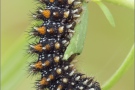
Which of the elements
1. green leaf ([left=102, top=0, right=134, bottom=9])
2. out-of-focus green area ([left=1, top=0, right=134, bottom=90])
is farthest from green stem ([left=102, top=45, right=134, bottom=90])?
out-of-focus green area ([left=1, top=0, right=134, bottom=90])

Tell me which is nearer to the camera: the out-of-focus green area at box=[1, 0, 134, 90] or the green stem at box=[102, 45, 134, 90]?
the green stem at box=[102, 45, 134, 90]

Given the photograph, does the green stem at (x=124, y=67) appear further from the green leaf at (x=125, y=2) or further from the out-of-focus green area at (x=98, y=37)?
the out-of-focus green area at (x=98, y=37)

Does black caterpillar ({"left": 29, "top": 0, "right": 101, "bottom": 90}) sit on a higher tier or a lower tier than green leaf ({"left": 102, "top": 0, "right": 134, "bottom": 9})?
lower

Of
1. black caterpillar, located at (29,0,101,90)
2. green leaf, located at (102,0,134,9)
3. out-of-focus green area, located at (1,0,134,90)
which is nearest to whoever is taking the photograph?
green leaf, located at (102,0,134,9)

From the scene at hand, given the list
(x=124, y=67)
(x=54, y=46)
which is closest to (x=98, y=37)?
(x=54, y=46)

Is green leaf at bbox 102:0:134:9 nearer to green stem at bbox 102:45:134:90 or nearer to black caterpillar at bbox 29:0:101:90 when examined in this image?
green stem at bbox 102:45:134:90

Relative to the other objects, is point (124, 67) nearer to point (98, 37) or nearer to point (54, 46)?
point (54, 46)

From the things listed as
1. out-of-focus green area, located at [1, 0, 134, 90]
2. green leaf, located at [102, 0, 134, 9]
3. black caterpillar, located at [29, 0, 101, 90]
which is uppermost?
green leaf, located at [102, 0, 134, 9]

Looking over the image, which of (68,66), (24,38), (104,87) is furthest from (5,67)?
(104,87)

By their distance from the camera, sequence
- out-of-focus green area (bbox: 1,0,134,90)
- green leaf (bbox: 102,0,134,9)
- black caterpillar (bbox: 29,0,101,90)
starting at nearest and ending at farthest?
green leaf (bbox: 102,0,134,9)
black caterpillar (bbox: 29,0,101,90)
out-of-focus green area (bbox: 1,0,134,90)
